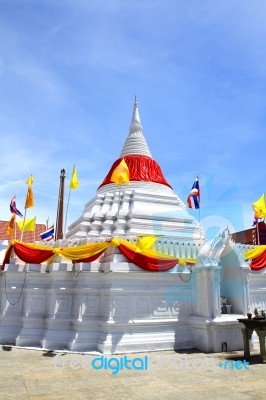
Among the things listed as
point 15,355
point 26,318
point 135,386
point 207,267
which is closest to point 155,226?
point 207,267

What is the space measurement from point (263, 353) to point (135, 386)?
637 centimetres

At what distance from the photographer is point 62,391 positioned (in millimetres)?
9867

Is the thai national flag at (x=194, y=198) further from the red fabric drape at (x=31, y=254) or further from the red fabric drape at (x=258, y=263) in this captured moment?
the red fabric drape at (x=31, y=254)

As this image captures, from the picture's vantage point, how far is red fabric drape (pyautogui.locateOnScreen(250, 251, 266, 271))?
20305 millimetres

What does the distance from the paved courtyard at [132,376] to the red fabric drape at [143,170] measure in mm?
14946

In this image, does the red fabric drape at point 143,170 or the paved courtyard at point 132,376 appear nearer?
the paved courtyard at point 132,376

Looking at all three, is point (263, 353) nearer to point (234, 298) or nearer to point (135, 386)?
point (234, 298)

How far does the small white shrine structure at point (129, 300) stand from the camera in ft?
54.0

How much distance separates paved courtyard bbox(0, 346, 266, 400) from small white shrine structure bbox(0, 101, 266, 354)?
1.02 metres

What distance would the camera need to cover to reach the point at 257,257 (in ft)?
67.7

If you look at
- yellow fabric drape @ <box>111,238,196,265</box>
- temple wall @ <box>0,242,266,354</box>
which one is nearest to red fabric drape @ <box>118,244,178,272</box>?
yellow fabric drape @ <box>111,238,196,265</box>

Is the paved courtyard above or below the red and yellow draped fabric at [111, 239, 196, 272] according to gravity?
below

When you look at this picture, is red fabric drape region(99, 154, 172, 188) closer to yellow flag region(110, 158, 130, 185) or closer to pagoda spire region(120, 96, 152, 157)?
pagoda spire region(120, 96, 152, 157)

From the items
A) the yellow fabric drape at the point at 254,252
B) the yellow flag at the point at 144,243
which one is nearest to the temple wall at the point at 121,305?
the yellow flag at the point at 144,243
